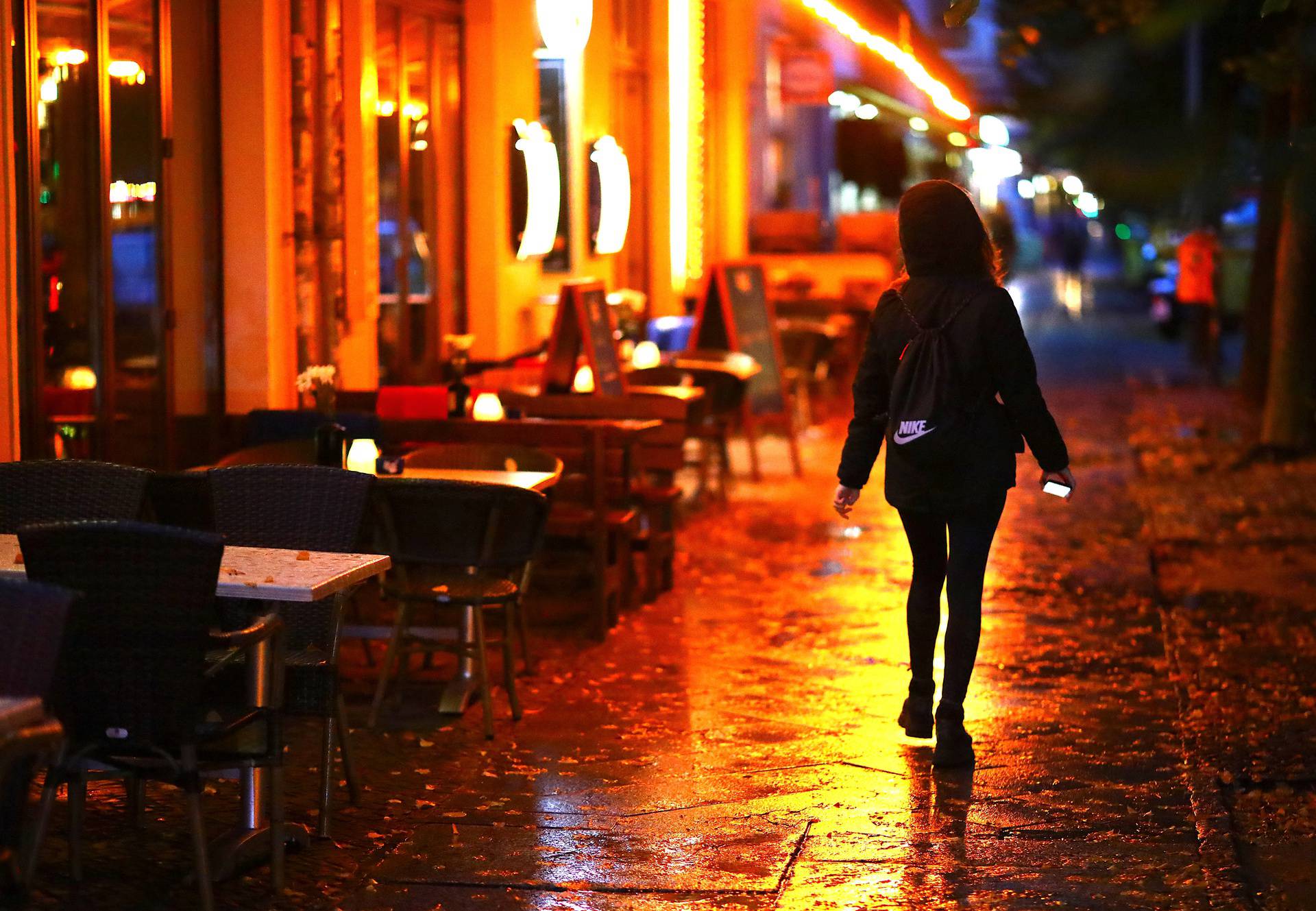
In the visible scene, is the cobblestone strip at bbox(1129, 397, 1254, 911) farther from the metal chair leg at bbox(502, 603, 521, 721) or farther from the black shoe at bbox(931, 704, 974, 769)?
the metal chair leg at bbox(502, 603, 521, 721)

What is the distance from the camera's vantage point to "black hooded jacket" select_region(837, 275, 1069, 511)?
17.7 ft

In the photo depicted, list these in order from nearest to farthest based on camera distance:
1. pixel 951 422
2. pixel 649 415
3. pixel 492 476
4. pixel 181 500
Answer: pixel 951 422 < pixel 181 500 < pixel 492 476 < pixel 649 415

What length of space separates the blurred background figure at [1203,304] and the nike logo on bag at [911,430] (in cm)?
1164

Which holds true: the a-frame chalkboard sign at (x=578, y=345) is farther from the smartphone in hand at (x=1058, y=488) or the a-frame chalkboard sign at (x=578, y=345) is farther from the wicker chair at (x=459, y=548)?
the smartphone in hand at (x=1058, y=488)

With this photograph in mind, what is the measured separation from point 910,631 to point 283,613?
212 cm

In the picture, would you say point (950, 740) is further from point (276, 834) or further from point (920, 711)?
point (276, 834)

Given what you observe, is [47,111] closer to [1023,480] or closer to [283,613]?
[283,613]

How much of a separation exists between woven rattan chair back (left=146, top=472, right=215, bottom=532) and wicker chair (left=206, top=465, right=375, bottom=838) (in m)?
0.71

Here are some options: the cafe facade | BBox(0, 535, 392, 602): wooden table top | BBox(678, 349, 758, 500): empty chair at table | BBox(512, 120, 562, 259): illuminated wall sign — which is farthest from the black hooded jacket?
BBox(512, 120, 562, 259): illuminated wall sign

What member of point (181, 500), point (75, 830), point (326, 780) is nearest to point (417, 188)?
point (181, 500)

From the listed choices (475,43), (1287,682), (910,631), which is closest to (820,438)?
(475,43)

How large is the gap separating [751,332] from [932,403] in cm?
822

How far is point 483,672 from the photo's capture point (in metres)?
6.12

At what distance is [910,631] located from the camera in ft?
19.0
